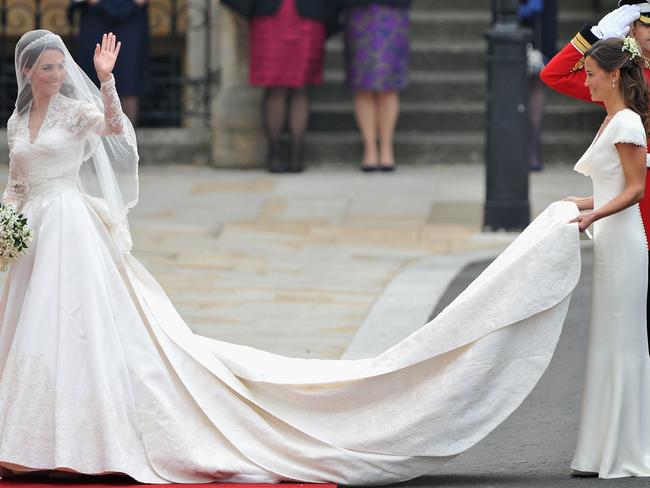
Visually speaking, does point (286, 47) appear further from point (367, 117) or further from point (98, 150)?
point (98, 150)

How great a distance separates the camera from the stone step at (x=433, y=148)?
52.5ft

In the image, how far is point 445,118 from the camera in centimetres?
1634

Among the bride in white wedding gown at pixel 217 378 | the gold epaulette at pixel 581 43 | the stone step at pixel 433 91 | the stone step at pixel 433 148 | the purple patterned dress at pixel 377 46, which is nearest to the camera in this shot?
the bride in white wedding gown at pixel 217 378

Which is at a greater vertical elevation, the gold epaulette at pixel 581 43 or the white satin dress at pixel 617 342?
the gold epaulette at pixel 581 43

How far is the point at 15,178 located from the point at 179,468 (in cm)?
140

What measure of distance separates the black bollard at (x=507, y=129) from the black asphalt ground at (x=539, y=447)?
3.46 meters

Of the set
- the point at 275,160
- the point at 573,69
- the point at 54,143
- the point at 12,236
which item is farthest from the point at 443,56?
the point at 12,236

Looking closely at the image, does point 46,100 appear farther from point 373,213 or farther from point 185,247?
point 373,213

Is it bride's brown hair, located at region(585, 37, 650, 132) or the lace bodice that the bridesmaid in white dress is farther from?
the lace bodice

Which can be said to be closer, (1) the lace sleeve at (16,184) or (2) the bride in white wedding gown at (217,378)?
(2) the bride in white wedding gown at (217,378)

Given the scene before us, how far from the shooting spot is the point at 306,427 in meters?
6.51

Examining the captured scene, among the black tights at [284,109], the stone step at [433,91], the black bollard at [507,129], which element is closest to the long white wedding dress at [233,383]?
the black bollard at [507,129]

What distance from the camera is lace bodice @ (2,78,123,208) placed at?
6746 mm

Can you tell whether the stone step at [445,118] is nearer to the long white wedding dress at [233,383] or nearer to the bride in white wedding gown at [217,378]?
the bride in white wedding gown at [217,378]
